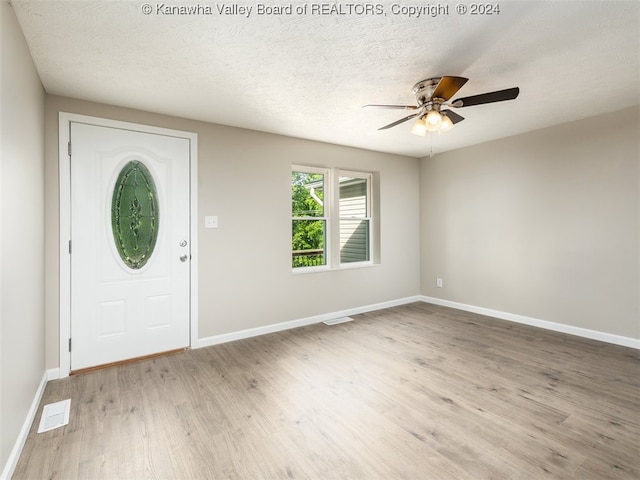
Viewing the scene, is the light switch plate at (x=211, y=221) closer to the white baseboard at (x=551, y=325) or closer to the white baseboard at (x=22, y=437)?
the white baseboard at (x=22, y=437)

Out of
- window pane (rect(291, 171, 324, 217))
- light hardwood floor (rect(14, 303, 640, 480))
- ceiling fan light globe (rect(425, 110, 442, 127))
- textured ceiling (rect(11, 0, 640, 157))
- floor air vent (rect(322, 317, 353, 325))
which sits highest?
textured ceiling (rect(11, 0, 640, 157))

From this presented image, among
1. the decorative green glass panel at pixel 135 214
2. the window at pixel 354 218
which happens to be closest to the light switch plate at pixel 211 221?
the decorative green glass panel at pixel 135 214

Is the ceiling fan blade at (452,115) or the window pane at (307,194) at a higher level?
the ceiling fan blade at (452,115)

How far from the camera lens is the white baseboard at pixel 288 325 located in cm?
340

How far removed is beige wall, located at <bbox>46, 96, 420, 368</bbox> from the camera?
2686mm

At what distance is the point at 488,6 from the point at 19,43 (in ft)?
8.41

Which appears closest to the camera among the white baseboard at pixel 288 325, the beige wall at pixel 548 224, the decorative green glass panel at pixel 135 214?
the decorative green glass panel at pixel 135 214

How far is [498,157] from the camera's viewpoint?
420cm

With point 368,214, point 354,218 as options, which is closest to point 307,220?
point 354,218

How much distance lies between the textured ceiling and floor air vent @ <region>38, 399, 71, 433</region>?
236 centimetres

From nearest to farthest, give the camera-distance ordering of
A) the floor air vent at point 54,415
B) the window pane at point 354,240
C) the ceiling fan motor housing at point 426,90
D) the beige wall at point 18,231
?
the beige wall at point 18,231 < the floor air vent at point 54,415 < the ceiling fan motor housing at point 426,90 < the window pane at point 354,240

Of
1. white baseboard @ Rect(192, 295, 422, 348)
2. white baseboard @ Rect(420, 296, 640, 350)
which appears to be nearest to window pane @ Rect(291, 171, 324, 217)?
white baseboard @ Rect(192, 295, 422, 348)

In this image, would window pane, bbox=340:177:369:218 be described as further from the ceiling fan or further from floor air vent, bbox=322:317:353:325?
the ceiling fan

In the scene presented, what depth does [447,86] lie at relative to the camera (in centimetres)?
214
